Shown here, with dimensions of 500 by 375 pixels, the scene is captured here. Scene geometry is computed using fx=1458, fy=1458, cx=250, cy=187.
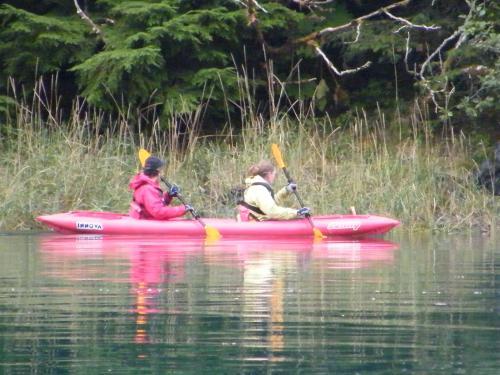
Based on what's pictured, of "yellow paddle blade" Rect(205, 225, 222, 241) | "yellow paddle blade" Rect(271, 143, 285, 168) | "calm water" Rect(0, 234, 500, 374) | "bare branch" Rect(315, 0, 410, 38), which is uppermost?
"bare branch" Rect(315, 0, 410, 38)

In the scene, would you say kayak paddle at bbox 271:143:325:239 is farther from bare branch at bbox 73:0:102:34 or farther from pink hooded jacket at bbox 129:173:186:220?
bare branch at bbox 73:0:102:34

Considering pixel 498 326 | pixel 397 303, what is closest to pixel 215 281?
pixel 397 303

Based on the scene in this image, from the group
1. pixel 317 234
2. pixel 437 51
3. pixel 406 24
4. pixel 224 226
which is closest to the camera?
pixel 224 226

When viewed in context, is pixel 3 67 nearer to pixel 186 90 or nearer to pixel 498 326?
pixel 186 90

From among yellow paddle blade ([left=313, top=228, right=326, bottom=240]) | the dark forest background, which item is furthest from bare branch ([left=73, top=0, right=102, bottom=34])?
yellow paddle blade ([left=313, top=228, right=326, bottom=240])

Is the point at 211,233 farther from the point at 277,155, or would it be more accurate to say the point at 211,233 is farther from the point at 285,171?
the point at 277,155

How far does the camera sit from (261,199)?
15734 mm

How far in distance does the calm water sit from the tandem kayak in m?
2.11

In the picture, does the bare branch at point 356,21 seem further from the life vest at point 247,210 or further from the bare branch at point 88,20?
the life vest at point 247,210

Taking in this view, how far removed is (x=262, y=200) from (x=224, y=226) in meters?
0.53

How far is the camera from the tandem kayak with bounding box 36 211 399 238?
50.9 ft

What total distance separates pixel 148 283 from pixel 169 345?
9.40 feet

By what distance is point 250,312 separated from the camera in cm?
845

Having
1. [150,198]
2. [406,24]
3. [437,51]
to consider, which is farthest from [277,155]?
[406,24]
